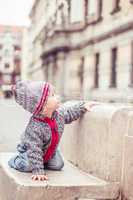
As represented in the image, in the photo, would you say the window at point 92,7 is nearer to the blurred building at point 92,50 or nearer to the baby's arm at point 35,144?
the blurred building at point 92,50

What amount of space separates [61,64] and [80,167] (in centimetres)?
3891

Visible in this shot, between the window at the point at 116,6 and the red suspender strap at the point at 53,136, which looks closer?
the red suspender strap at the point at 53,136

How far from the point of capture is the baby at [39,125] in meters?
4.15

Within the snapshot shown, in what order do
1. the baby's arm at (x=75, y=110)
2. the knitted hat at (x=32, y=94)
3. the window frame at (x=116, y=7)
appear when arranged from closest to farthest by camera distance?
the knitted hat at (x=32, y=94) < the baby's arm at (x=75, y=110) < the window frame at (x=116, y=7)

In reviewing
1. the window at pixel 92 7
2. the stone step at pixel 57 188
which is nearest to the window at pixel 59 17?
the window at pixel 92 7

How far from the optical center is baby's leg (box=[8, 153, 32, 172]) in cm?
426

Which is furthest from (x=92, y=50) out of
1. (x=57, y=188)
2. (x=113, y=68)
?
(x=57, y=188)

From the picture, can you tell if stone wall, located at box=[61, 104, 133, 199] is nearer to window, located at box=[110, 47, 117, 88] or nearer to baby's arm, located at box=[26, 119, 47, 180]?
baby's arm, located at box=[26, 119, 47, 180]

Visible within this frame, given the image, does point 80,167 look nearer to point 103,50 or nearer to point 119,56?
point 119,56

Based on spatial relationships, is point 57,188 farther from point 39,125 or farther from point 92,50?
point 92,50

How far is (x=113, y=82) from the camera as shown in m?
32.5

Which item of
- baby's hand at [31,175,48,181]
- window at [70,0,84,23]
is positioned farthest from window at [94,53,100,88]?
baby's hand at [31,175,48,181]

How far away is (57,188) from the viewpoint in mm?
3855

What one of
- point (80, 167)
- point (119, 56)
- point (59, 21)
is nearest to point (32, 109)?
point (80, 167)
